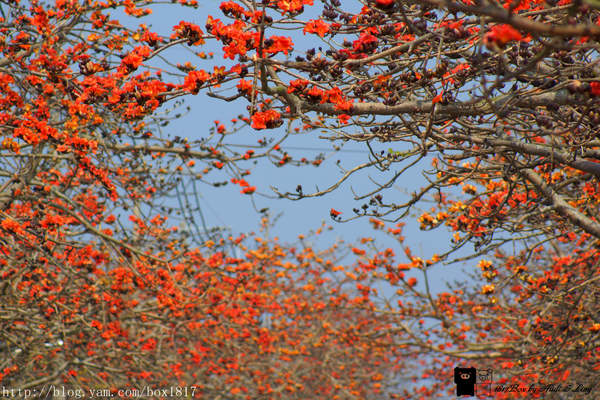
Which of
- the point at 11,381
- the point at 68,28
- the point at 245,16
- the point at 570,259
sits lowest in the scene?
the point at 11,381

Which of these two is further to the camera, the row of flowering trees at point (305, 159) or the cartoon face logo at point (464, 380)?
the cartoon face logo at point (464, 380)

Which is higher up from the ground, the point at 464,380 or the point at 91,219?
the point at 91,219

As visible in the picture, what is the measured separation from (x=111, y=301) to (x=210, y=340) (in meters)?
3.00

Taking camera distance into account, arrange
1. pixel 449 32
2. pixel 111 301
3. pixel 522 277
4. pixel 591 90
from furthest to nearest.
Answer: pixel 111 301 < pixel 522 277 < pixel 449 32 < pixel 591 90

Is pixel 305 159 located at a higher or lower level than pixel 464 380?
higher

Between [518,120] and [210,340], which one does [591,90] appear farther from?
[210,340]

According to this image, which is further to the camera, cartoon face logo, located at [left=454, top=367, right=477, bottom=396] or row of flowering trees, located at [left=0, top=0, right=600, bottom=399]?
cartoon face logo, located at [left=454, top=367, right=477, bottom=396]

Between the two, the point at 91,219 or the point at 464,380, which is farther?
the point at 91,219

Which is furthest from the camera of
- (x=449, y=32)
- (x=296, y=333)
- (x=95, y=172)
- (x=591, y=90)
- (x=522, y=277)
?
(x=296, y=333)

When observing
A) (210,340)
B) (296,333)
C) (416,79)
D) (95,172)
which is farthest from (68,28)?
(296,333)

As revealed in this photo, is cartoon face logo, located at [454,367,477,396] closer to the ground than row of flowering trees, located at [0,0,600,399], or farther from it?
closer to the ground

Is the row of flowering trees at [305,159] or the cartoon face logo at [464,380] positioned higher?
the row of flowering trees at [305,159]

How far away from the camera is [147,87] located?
11.2ft

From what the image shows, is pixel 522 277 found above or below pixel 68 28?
below
